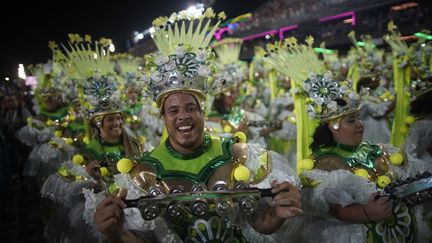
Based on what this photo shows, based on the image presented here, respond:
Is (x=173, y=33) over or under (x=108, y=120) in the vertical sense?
over

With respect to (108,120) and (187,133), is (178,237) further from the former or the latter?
(108,120)

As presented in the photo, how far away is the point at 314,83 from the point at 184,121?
144 cm

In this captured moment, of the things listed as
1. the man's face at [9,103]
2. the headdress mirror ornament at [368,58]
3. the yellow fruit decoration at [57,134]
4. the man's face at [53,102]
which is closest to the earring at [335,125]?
the yellow fruit decoration at [57,134]

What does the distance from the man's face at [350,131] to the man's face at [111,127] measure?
2.39 m

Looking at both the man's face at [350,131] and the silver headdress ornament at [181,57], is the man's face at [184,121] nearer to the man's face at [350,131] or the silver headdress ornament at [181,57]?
the silver headdress ornament at [181,57]

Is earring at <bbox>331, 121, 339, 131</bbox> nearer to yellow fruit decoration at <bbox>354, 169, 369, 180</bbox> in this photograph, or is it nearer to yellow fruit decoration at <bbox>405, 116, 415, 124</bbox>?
yellow fruit decoration at <bbox>354, 169, 369, 180</bbox>

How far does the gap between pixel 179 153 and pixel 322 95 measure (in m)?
1.44

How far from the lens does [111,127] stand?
4695 millimetres

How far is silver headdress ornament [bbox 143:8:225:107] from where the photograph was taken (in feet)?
9.01

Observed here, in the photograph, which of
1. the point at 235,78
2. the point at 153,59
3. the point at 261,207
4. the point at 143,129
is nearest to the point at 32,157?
the point at 143,129

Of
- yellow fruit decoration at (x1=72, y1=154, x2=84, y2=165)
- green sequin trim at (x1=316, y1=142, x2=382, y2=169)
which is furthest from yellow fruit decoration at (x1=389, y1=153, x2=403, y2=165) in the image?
yellow fruit decoration at (x1=72, y1=154, x2=84, y2=165)

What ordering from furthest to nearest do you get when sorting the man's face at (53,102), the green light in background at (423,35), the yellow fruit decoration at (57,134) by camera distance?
the man's face at (53,102) → the yellow fruit decoration at (57,134) → the green light in background at (423,35)

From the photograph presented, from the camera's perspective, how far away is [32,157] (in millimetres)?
7441

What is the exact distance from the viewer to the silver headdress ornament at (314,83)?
345cm
